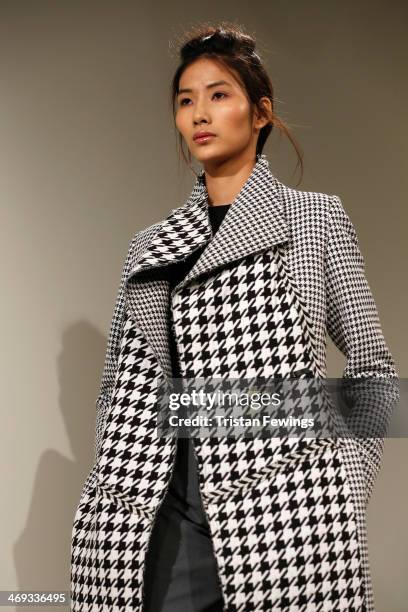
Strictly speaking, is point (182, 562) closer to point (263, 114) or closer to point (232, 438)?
point (232, 438)

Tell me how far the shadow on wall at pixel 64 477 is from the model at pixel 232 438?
47 cm

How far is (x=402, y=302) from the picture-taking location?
2072 millimetres

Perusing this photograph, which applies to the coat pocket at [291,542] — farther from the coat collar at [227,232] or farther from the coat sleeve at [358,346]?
the coat collar at [227,232]

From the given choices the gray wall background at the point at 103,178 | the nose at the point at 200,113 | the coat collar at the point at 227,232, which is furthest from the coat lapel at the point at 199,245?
the gray wall background at the point at 103,178

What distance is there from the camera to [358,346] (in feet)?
3.61

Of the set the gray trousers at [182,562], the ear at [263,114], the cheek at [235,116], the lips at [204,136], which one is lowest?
the gray trousers at [182,562]

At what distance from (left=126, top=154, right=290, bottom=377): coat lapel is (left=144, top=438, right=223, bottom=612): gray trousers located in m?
0.17

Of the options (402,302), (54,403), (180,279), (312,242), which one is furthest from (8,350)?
(402,302)

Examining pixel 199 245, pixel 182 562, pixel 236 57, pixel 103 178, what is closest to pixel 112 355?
pixel 199 245

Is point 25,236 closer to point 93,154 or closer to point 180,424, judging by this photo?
point 93,154

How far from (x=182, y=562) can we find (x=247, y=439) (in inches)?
6.7

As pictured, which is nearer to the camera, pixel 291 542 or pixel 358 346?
pixel 291 542

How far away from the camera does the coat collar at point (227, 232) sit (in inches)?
42.6

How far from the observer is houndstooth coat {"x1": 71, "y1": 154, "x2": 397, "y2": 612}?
967 mm
